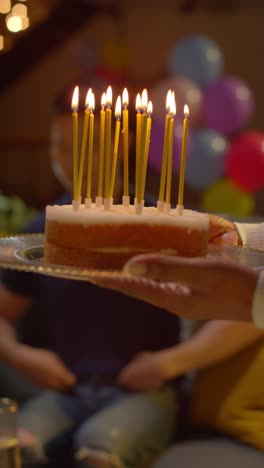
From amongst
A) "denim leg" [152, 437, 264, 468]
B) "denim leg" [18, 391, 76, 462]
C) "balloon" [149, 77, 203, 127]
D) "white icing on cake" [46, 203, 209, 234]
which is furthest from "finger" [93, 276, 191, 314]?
"balloon" [149, 77, 203, 127]

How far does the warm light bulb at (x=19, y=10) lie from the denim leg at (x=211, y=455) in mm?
4352

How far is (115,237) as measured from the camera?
101cm

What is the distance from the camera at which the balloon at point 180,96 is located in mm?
4078

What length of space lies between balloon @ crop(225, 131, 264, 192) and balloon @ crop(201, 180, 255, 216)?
56 millimetres

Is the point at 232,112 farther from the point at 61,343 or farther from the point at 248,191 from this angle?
the point at 61,343

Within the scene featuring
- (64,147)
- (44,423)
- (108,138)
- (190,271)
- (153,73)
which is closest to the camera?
(190,271)

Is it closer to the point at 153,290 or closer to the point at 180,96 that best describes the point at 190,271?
the point at 153,290

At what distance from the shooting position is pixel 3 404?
129cm

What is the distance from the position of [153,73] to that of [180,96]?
2.36 m

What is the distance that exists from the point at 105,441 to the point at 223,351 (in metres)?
0.42

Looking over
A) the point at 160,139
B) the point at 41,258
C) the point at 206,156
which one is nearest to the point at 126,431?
the point at 41,258

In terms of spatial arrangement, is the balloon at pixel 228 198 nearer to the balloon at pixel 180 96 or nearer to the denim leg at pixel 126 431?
the balloon at pixel 180 96

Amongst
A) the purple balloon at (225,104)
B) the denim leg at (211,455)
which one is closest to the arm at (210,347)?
the denim leg at (211,455)

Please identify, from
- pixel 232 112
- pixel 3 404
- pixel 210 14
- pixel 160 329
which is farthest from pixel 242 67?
pixel 3 404
